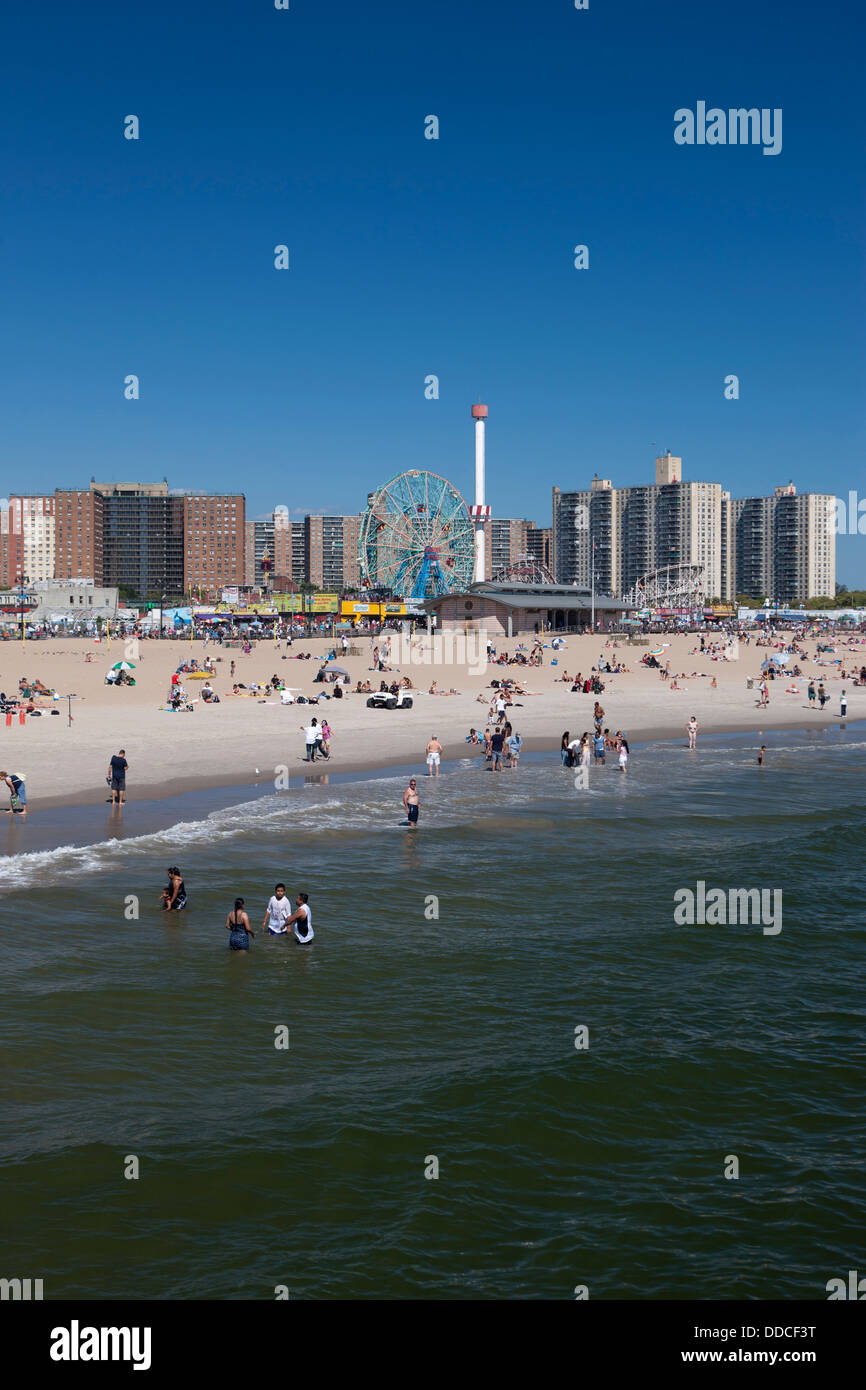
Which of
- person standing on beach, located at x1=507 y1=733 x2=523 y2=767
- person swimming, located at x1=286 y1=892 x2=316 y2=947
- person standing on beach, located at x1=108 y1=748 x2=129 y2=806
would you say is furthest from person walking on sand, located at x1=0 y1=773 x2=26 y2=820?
person standing on beach, located at x1=507 y1=733 x2=523 y2=767

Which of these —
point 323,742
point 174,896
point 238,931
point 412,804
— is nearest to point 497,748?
point 323,742

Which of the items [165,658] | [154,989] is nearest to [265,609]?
[165,658]

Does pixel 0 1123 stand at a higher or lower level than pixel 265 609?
lower

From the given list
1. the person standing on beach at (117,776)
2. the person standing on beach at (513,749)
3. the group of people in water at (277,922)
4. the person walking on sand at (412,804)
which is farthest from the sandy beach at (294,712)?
the group of people in water at (277,922)

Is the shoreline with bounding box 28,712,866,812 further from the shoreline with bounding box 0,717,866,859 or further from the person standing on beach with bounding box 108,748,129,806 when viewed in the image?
the person standing on beach with bounding box 108,748,129,806
